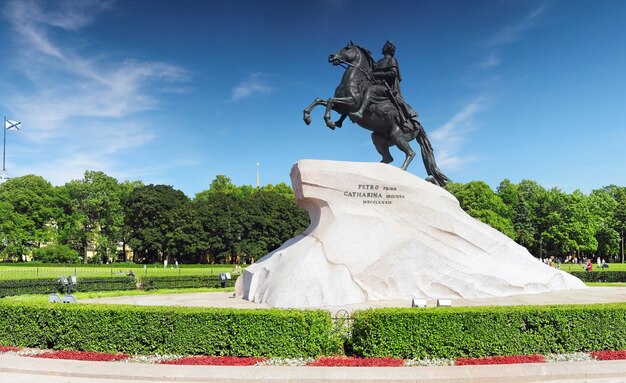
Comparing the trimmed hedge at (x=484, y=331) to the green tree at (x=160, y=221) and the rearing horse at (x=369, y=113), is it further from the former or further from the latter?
the green tree at (x=160, y=221)

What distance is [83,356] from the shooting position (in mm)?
10070

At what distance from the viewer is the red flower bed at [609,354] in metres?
10.2

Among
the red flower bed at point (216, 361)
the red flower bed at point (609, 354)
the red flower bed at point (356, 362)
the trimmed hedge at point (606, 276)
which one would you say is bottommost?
the trimmed hedge at point (606, 276)

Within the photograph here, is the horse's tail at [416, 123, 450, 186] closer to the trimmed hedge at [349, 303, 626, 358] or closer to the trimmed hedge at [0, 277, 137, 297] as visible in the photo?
the trimmed hedge at [349, 303, 626, 358]

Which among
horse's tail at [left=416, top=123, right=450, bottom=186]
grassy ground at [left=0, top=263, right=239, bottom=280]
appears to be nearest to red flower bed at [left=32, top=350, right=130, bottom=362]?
horse's tail at [left=416, top=123, right=450, bottom=186]

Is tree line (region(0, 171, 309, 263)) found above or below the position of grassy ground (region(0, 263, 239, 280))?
above

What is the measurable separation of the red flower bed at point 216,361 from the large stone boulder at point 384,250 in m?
6.06

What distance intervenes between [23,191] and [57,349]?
67676mm

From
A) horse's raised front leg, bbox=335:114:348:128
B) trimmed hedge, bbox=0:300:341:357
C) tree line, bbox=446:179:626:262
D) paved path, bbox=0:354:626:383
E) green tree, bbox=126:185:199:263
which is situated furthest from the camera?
tree line, bbox=446:179:626:262

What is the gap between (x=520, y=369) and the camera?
9023mm

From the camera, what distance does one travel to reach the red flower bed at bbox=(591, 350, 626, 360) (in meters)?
10.2

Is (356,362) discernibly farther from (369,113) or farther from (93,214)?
(93,214)

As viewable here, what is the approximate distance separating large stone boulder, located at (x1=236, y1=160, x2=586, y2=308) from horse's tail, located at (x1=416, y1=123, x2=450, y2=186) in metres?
2.79

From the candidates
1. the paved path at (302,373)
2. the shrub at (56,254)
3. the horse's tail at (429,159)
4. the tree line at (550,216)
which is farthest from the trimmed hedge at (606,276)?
the shrub at (56,254)
